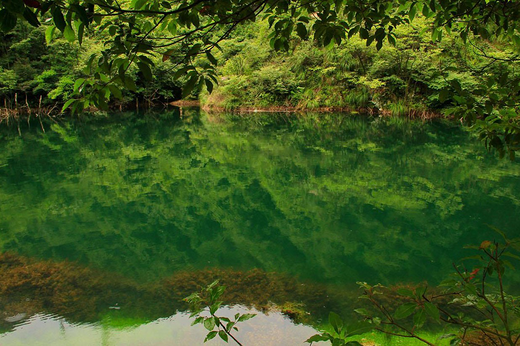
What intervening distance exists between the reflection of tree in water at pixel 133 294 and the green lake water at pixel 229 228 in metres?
0.02

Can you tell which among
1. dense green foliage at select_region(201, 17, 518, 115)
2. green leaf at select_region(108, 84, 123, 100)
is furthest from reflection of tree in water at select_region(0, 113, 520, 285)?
dense green foliage at select_region(201, 17, 518, 115)

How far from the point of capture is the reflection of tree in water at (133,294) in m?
3.87

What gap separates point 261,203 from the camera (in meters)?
7.39

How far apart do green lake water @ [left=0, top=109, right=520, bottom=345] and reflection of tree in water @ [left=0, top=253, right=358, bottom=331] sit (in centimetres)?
2

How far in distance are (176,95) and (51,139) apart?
64.8ft

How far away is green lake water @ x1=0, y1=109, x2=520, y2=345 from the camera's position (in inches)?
154

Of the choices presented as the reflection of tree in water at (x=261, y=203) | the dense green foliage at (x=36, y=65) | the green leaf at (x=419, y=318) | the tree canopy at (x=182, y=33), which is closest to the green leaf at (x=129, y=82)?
the tree canopy at (x=182, y=33)

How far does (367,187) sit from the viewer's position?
8344 millimetres

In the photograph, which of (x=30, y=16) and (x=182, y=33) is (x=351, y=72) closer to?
(x=182, y=33)

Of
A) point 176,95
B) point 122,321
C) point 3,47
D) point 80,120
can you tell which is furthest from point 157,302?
point 176,95

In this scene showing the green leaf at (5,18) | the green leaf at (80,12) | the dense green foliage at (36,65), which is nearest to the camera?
the green leaf at (5,18)

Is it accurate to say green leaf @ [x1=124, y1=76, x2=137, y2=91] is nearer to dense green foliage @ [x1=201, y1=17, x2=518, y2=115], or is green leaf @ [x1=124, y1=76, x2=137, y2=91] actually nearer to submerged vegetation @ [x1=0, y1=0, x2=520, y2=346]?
submerged vegetation @ [x1=0, y1=0, x2=520, y2=346]

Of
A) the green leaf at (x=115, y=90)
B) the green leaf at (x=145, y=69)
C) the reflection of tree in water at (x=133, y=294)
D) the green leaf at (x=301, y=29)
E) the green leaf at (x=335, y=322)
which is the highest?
the green leaf at (x=301, y=29)

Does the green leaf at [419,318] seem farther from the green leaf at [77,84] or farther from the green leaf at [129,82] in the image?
the green leaf at [77,84]
